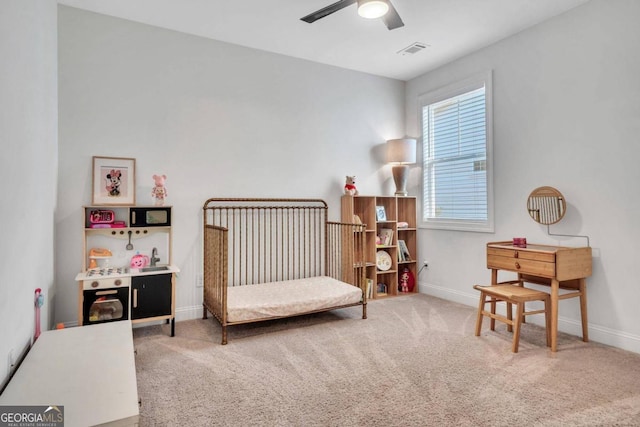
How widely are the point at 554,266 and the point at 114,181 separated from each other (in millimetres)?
3569

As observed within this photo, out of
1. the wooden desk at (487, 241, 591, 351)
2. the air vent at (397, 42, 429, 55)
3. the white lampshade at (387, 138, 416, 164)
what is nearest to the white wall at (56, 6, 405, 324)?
the white lampshade at (387, 138, 416, 164)

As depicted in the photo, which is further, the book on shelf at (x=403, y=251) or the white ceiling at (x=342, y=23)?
the book on shelf at (x=403, y=251)

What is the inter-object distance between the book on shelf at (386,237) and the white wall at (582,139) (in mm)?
1032

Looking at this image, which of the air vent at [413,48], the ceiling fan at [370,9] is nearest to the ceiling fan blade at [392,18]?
the ceiling fan at [370,9]

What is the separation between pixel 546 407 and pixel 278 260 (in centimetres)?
264

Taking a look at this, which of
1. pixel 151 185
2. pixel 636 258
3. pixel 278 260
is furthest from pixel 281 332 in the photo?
pixel 636 258

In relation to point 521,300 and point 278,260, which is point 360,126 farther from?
point 521,300

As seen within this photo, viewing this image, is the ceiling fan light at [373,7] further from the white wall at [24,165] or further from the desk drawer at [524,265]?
the desk drawer at [524,265]

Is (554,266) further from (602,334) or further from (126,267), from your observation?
(126,267)

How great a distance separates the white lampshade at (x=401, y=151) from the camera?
4.28 meters

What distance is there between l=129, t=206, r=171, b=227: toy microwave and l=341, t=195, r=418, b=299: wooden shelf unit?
197 centimetres

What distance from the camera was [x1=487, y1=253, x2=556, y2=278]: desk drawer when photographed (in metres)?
2.63

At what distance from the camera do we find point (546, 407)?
1.86 m

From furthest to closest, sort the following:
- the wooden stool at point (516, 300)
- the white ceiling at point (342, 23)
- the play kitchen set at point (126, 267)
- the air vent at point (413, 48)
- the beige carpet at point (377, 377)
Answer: the air vent at point (413, 48), the white ceiling at point (342, 23), the play kitchen set at point (126, 267), the wooden stool at point (516, 300), the beige carpet at point (377, 377)
